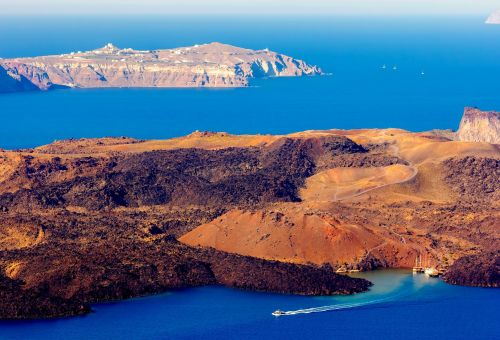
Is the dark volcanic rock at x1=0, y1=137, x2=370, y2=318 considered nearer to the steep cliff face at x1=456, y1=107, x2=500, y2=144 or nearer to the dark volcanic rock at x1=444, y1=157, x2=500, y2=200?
the dark volcanic rock at x1=444, y1=157, x2=500, y2=200

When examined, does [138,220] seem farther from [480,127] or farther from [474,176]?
[480,127]

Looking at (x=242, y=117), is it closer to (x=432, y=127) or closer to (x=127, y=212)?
(x=432, y=127)

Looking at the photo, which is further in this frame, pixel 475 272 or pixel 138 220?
pixel 138 220

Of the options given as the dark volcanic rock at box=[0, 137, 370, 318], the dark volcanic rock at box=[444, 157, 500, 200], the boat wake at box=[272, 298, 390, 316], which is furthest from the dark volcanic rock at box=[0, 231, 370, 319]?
the dark volcanic rock at box=[444, 157, 500, 200]

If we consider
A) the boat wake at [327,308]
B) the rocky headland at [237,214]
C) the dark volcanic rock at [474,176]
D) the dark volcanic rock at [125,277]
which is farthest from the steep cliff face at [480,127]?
the boat wake at [327,308]

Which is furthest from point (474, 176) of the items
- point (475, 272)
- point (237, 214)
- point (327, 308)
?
point (327, 308)

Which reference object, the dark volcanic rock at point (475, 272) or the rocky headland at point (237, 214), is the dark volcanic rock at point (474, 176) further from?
the dark volcanic rock at point (475, 272)

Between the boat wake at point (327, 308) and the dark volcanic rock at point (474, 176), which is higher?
the dark volcanic rock at point (474, 176)

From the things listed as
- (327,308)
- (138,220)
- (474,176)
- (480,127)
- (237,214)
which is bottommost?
(327,308)
